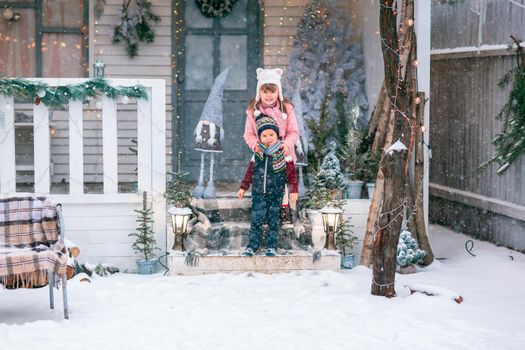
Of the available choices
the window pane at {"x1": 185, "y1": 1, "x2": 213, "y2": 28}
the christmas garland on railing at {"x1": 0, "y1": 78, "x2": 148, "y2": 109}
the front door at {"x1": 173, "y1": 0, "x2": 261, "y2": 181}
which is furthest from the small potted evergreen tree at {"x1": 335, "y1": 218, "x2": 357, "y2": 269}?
the window pane at {"x1": 185, "y1": 1, "x2": 213, "y2": 28}

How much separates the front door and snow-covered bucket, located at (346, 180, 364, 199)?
2561mm

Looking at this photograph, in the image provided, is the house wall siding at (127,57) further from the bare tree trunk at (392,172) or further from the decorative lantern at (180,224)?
the bare tree trunk at (392,172)

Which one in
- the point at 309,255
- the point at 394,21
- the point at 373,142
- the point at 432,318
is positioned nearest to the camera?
the point at 432,318

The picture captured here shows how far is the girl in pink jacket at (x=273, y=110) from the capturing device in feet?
26.7

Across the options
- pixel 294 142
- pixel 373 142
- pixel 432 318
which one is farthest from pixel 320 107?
pixel 432 318

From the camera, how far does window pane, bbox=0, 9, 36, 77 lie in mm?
11031

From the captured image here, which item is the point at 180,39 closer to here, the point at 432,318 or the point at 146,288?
the point at 146,288

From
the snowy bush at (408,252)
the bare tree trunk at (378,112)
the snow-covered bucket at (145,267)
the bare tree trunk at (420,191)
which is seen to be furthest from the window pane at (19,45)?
the snowy bush at (408,252)

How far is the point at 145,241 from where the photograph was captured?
26.8ft

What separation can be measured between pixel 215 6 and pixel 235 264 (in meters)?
4.40

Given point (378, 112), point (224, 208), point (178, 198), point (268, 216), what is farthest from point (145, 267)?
point (378, 112)

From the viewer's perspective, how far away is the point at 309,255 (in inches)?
312

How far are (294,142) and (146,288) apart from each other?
203cm

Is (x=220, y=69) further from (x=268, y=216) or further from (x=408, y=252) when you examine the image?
(x=408, y=252)
